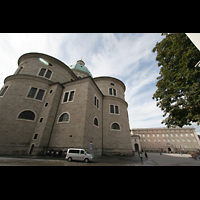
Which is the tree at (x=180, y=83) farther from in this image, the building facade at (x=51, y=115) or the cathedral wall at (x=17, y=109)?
the cathedral wall at (x=17, y=109)

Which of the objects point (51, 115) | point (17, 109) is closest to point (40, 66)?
point (17, 109)

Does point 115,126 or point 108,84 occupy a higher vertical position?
point 108,84

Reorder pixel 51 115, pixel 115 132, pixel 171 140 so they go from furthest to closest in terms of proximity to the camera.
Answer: pixel 171 140, pixel 115 132, pixel 51 115

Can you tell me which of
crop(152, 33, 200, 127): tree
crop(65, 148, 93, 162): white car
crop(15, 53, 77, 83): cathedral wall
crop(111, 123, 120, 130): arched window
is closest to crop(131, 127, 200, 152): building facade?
crop(111, 123, 120, 130): arched window

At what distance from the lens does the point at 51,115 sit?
1609 centimetres

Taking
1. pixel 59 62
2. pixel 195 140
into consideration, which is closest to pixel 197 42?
pixel 59 62

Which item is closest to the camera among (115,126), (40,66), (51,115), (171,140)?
(51,115)

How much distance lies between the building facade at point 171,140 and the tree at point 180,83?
48026 mm

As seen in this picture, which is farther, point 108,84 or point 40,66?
point 108,84

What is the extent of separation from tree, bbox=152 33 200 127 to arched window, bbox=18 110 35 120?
1920cm

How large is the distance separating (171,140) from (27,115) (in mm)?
68752

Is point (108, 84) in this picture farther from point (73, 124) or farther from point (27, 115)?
point (27, 115)

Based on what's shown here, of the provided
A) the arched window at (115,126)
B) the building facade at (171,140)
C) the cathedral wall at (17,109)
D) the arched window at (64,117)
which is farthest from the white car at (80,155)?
the building facade at (171,140)

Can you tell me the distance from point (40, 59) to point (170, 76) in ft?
81.2
